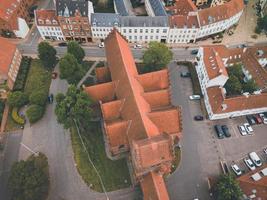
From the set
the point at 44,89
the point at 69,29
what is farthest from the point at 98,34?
the point at 44,89

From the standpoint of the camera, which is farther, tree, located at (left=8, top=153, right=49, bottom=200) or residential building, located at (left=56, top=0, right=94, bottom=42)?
residential building, located at (left=56, top=0, right=94, bottom=42)

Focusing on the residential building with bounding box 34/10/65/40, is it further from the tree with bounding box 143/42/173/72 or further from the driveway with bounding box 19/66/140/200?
the tree with bounding box 143/42/173/72

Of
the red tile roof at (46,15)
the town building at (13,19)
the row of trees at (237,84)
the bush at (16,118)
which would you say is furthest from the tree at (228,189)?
the town building at (13,19)

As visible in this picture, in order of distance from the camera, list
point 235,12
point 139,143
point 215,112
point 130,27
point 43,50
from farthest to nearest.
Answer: point 235,12
point 130,27
point 43,50
point 215,112
point 139,143

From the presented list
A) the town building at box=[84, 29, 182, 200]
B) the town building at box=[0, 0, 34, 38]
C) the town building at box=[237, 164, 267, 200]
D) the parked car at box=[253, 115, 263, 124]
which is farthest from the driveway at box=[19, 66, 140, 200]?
the parked car at box=[253, 115, 263, 124]

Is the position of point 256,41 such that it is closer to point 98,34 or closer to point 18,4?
point 98,34

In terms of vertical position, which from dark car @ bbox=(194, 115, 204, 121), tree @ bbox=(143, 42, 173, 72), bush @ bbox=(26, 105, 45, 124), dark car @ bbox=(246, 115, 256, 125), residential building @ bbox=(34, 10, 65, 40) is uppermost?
residential building @ bbox=(34, 10, 65, 40)
